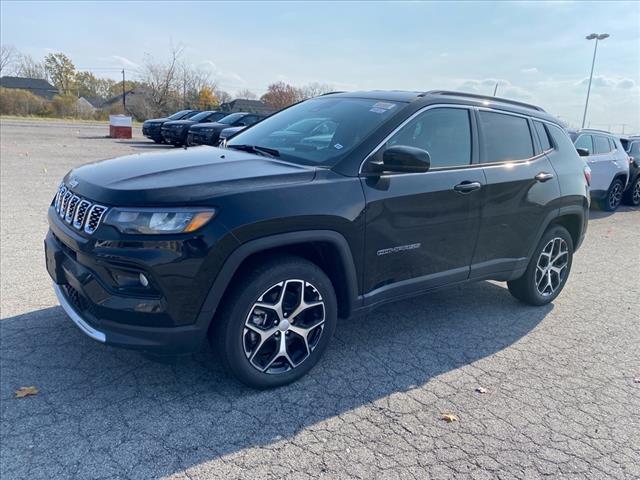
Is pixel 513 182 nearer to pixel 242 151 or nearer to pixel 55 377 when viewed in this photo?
pixel 242 151

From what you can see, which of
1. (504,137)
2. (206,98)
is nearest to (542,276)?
(504,137)

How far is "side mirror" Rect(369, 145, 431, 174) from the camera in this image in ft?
10.6

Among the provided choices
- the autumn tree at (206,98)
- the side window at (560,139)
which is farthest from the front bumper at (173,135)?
the autumn tree at (206,98)

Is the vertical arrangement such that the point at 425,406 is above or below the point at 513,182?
below

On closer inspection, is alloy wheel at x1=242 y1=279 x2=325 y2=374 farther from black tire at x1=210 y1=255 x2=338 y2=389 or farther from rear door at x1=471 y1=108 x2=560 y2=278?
rear door at x1=471 y1=108 x2=560 y2=278

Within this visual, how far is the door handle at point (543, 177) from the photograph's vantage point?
4486 millimetres

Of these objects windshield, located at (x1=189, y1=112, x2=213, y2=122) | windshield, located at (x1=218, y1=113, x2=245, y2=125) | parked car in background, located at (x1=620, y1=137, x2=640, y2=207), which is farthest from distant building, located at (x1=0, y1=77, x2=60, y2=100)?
parked car in background, located at (x1=620, y1=137, x2=640, y2=207)

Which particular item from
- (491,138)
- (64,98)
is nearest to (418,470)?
(491,138)

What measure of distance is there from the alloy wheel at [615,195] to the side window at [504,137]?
8.32 metres

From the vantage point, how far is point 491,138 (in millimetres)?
4230

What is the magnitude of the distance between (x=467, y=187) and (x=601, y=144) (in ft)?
29.3

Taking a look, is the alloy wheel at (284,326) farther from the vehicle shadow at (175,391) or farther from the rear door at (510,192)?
the rear door at (510,192)

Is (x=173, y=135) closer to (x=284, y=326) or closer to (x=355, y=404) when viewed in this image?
(x=284, y=326)

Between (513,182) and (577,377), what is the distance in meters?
1.63
